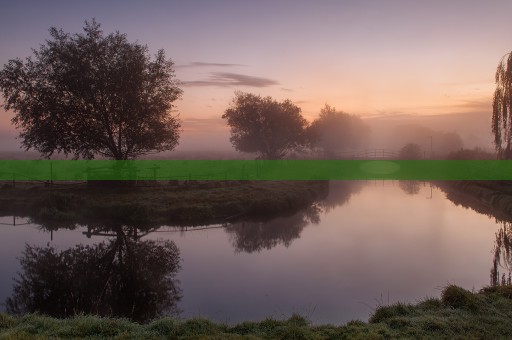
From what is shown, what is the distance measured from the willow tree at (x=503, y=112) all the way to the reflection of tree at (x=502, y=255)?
6.67 meters

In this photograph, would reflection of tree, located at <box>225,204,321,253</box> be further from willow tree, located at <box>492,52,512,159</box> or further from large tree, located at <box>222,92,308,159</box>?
large tree, located at <box>222,92,308,159</box>

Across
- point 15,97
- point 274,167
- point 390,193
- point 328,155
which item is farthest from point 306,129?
point 15,97

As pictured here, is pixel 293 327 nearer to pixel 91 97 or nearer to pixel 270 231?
pixel 270 231

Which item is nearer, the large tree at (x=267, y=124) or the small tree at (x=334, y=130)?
the large tree at (x=267, y=124)

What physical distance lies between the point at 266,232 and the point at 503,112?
68.9 ft

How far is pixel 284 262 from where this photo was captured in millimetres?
18281

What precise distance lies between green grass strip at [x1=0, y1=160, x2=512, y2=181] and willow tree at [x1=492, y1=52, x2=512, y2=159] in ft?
9.93

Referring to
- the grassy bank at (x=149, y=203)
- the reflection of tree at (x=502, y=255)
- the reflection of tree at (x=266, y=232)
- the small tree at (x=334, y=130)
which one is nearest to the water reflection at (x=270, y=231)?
the reflection of tree at (x=266, y=232)

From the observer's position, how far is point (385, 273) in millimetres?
16641

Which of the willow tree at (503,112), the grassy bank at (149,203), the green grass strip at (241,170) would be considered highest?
the willow tree at (503,112)

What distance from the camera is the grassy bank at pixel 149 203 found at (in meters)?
26.2

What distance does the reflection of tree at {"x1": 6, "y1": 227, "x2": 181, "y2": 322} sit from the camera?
12.8 metres

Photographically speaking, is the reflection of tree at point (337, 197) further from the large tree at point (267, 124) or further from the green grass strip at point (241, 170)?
the large tree at point (267, 124)

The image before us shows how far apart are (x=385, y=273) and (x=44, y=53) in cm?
3273
